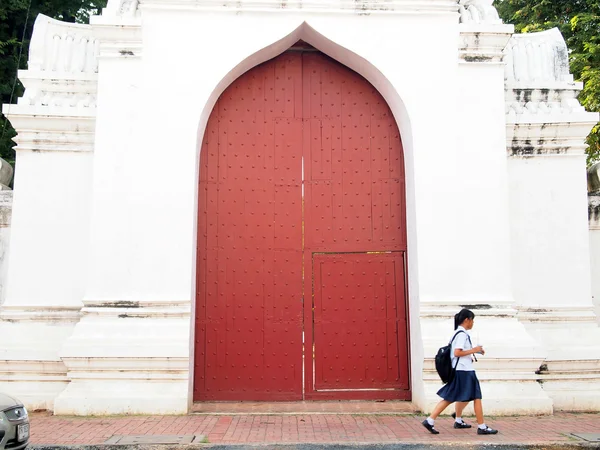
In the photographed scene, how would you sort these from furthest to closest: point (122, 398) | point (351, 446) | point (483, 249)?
1. point (483, 249)
2. point (122, 398)
3. point (351, 446)

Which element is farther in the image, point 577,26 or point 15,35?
point 577,26

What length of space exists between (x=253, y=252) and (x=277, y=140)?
4.55ft

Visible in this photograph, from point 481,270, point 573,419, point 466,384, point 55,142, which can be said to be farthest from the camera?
point 55,142

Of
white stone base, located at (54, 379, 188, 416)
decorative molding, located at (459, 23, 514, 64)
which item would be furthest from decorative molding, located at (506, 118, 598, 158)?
white stone base, located at (54, 379, 188, 416)

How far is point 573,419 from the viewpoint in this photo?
6488 millimetres

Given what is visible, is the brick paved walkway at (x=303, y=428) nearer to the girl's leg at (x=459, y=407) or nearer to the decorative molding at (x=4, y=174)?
the girl's leg at (x=459, y=407)

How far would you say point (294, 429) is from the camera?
234 inches

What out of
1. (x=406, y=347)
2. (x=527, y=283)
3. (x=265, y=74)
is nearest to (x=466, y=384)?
(x=406, y=347)

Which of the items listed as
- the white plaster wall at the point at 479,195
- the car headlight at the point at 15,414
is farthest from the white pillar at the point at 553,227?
the car headlight at the point at 15,414

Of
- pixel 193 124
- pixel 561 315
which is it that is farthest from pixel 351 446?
pixel 193 124

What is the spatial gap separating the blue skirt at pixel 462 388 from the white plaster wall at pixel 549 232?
6.76ft

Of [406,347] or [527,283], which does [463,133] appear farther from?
[406,347]

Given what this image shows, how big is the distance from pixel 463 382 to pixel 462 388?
5cm

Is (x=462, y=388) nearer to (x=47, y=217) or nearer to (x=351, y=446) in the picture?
(x=351, y=446)
